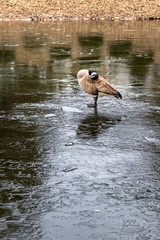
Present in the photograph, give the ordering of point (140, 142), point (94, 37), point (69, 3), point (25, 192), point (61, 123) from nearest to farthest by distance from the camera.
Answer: point (25, 192) → point (140, 142) → point (61, 123) → point (94, 37) → point (69, 3)

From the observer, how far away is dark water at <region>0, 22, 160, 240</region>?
3250 millimetres

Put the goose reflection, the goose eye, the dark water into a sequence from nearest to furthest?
the dark water → the goose reflection → the goose eye

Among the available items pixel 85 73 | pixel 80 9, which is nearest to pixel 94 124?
pixel 85 73

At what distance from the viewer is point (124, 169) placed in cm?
428

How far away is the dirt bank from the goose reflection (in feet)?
64.1

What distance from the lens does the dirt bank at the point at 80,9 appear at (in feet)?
82.0

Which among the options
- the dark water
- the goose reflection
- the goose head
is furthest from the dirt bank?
the goose reflection

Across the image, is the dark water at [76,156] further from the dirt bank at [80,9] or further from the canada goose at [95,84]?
the dirt bank at [80,9]

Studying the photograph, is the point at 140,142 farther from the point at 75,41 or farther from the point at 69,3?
the point at 69,3

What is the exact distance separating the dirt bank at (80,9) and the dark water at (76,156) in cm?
1568

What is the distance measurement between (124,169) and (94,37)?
41.5 feet

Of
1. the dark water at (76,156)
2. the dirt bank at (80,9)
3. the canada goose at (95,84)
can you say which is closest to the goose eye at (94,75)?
the canada goose at (95,84)

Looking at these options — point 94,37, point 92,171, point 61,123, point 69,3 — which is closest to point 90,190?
point 92,171

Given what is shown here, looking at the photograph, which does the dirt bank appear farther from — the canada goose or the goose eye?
the goose eye
